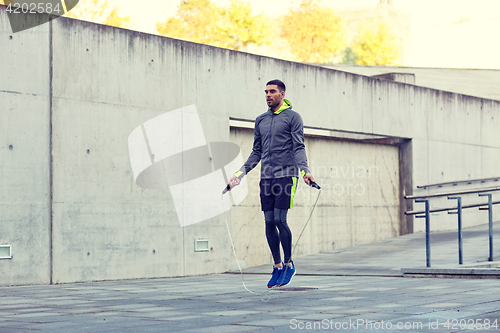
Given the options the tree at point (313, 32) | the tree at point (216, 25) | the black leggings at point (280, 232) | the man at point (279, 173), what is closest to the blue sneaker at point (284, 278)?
Answer: the man at point (279, 173)

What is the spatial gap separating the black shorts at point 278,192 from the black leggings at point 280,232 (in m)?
0.06

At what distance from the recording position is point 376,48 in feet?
168

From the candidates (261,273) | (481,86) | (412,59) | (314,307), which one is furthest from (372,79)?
(412,59)

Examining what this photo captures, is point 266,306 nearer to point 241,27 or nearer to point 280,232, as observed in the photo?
point 280,232

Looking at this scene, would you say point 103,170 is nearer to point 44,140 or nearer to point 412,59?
point 44,140

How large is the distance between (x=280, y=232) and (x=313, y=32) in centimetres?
4272

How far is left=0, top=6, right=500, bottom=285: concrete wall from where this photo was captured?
27.8 ft

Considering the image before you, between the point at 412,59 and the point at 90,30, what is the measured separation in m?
52.4

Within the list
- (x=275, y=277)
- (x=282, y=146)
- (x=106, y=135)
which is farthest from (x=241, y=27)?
(x=275, y=277)

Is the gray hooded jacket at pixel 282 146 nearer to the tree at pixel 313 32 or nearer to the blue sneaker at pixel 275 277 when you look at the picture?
the blue sneaker at pixel 275 277

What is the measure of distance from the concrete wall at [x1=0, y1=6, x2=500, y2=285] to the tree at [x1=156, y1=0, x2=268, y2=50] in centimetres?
3012

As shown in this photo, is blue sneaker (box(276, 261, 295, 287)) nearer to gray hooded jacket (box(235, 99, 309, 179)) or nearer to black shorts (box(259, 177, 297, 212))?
black shorts (box(259, 177, 297, 212))

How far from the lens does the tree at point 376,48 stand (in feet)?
167

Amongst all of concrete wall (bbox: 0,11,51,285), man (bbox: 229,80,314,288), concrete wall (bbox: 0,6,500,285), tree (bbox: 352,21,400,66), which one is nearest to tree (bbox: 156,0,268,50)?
tree (bbox: 352,21,400,66)
